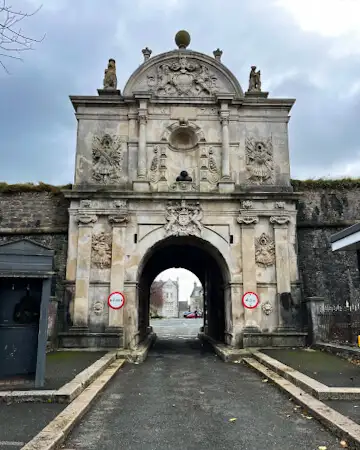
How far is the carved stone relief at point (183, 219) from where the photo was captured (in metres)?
14.2

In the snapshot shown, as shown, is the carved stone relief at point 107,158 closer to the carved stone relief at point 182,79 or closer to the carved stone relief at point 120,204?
the carved stone relief at point 120,204

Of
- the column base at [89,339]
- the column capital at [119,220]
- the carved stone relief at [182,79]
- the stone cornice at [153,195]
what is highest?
the carved stone relief at [182,79]

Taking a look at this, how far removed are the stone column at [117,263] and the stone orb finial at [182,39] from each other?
748 cm

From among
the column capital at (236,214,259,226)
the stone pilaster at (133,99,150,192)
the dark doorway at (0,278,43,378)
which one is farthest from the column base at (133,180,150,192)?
the dark doorway at (0,278,43,378)

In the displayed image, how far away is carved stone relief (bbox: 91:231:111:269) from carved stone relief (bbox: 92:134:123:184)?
1999 millimetres

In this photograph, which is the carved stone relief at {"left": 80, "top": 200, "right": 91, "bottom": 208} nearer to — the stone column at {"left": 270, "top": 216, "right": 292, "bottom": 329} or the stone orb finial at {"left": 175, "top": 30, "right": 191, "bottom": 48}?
the stone column at {"left": 270, "top": 216, "right": 292, "bottom": 329}

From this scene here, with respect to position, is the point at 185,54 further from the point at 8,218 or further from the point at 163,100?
the point at 8,218

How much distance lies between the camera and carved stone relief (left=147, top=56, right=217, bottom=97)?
15.5 m

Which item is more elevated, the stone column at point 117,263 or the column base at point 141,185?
the column base at point 141,185

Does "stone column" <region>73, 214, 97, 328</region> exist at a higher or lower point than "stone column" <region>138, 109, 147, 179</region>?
lower

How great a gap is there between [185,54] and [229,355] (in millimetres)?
11022

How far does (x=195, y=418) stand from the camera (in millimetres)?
5836

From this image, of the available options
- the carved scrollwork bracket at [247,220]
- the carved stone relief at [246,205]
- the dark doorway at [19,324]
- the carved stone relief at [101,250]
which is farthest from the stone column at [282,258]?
the dark doorway at [19,324]

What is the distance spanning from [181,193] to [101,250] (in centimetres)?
333
